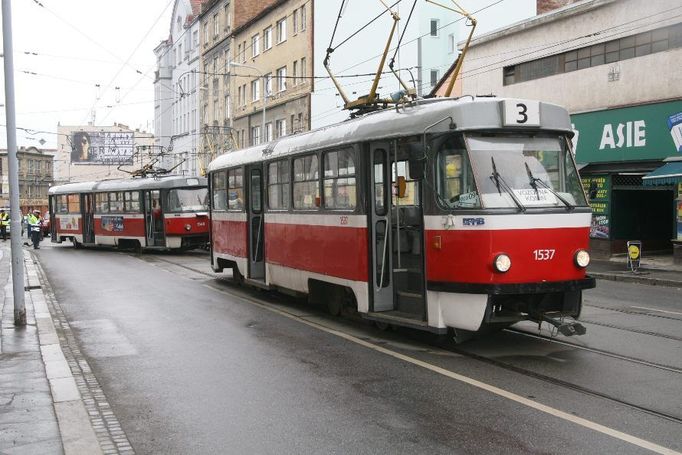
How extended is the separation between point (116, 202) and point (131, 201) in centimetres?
135

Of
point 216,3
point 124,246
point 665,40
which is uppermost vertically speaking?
point 216,3

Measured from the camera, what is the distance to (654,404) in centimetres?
632

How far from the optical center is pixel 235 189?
15.1 meters

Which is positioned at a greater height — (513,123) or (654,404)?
(513,123)

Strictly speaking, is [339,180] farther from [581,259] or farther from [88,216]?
[88,216]

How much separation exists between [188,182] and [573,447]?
22.9m

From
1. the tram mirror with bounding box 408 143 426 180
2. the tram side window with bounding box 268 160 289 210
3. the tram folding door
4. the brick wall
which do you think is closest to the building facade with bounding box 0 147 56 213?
the brick wall

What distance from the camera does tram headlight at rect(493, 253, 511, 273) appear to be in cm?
792

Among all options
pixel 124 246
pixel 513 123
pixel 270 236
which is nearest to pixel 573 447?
pixel 513 123

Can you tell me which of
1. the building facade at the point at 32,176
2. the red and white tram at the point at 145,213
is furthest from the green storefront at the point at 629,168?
the building facade at the point at 32,176

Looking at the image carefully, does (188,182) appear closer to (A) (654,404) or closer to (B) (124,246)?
(B) (124,246)

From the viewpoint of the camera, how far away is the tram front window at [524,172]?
8141 millimetres

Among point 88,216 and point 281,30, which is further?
point 281,30

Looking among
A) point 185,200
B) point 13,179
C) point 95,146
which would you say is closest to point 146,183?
point 185,200
